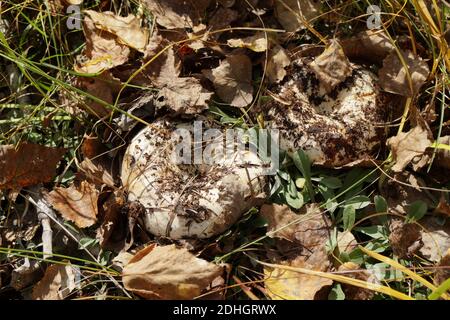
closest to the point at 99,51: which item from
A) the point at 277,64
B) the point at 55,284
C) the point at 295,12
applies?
the point at 277,64

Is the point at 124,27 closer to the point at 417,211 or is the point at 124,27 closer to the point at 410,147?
the point at 410,147

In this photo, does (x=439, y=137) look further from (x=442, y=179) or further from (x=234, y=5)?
(x=234, y=5)

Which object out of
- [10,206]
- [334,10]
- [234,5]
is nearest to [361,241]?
[334,10]

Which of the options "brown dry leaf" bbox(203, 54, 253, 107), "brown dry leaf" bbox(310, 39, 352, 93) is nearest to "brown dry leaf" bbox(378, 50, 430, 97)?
"brown dry leaf" bbox(310, 39, 352, 93)

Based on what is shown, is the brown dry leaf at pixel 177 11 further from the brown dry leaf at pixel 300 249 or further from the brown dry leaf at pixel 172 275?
the brown dry leaf at pixel 172 275

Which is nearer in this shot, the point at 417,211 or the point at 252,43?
the point at 417,211

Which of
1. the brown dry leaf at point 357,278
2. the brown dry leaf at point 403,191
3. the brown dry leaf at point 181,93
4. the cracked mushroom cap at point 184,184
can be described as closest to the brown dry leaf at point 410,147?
the brown dry leaf at point 403,191

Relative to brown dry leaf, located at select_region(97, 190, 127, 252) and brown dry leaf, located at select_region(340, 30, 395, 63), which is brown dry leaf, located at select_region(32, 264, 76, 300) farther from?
brown dry leaf, located at select_region(340, 30, 395, 63)
